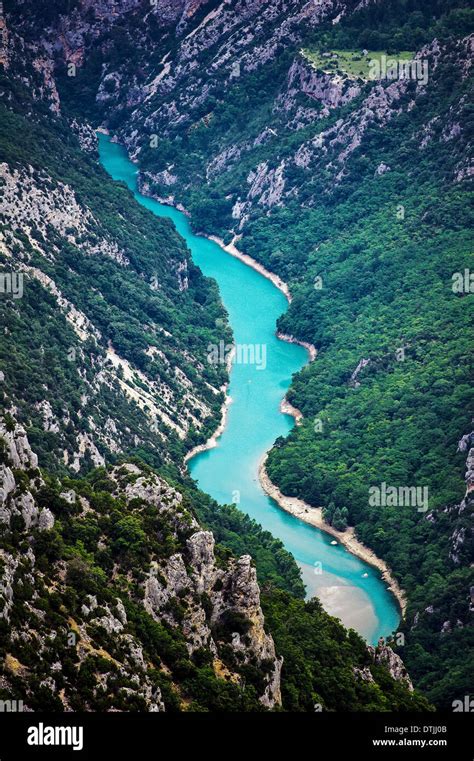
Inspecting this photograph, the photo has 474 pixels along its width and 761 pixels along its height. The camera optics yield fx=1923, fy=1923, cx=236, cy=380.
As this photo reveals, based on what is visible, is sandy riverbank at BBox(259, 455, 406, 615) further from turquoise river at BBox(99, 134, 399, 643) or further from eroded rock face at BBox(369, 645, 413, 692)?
eroded rock face at BBox(369, 645, 413, 692)

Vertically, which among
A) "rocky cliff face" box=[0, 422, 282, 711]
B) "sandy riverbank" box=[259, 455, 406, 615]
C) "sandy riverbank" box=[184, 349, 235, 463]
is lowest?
"rocky cliff face" box=[0, 422, 282, 711]

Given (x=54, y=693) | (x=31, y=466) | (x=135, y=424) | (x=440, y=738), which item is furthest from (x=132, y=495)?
(x=135, y=424)

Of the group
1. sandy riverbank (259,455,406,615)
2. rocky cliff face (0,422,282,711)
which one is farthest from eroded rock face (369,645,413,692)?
sandy riverbank (259,455,406,615)

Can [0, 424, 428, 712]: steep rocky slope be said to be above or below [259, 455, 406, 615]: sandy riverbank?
below

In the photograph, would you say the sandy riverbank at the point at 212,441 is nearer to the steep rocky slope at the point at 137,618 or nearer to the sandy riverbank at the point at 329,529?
the sandy riverbank at the point at 329,529

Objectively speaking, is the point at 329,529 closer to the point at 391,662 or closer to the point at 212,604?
the point at 391,662

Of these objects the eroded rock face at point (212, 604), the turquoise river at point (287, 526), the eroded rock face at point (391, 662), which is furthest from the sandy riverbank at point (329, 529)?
the eroded rock face at point (212, 604)

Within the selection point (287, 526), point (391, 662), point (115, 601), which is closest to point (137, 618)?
point (115, 601)
